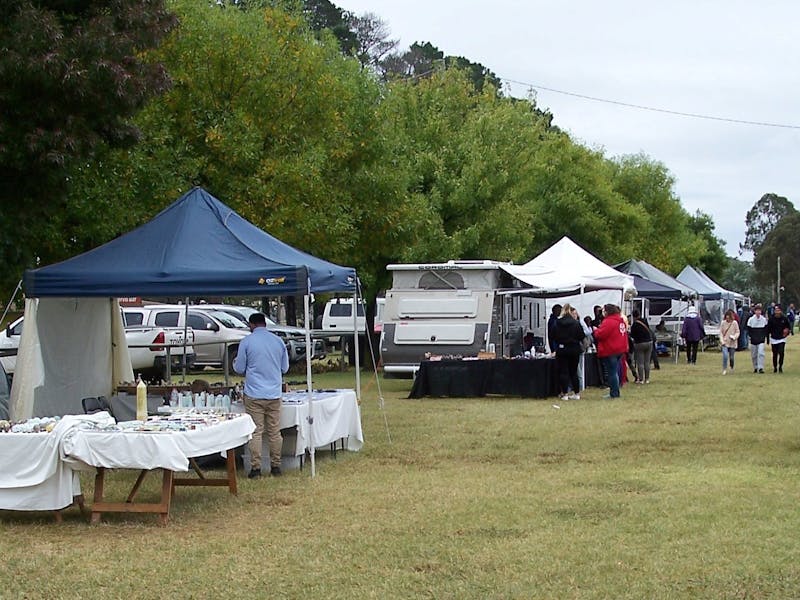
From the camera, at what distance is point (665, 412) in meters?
17.9

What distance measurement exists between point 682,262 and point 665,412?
38.8 metres

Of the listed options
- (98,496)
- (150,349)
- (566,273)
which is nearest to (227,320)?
(150,349)

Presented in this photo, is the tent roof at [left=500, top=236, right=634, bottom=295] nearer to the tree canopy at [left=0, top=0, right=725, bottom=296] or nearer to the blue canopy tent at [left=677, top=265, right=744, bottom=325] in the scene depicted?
the tree canopy at [left=0, top=0, right=725, bottom=296]

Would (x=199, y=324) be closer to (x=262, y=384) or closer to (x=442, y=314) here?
(x=442, y=314)

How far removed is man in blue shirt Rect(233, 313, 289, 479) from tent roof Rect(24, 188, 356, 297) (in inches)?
20.4

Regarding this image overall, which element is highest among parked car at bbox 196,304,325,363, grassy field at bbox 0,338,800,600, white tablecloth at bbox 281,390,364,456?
parked car at bbox 196,304,325,363

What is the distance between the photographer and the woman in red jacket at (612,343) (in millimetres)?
20266

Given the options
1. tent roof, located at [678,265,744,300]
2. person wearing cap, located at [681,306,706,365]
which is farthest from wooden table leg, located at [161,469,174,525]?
tent roof, located at [678,265,744,300]

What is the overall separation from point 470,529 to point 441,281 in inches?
545

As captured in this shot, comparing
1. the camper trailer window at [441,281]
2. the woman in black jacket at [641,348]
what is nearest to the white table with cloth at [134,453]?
the camper trailer window at [441,281]

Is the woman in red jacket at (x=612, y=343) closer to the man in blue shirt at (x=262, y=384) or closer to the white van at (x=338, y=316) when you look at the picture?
the man in blue shirt at (x=262, y=384)

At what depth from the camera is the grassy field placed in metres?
7.34

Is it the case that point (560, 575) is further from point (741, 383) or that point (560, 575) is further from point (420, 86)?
point (420, 86)

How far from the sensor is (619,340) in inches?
798
